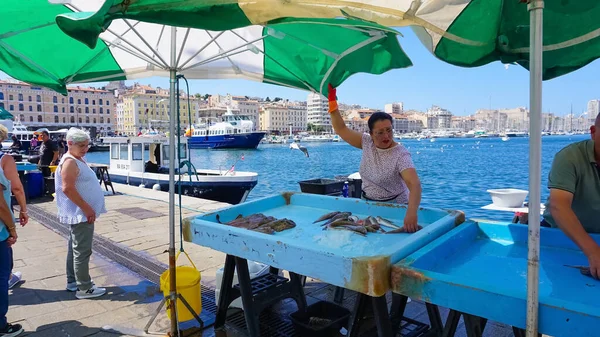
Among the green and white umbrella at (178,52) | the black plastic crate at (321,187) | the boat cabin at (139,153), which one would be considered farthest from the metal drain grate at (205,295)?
the boat cabin at (139,153)

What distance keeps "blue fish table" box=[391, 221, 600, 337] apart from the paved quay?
43.7 inches

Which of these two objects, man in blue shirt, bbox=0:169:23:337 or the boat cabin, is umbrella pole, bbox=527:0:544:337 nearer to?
man in blue shirt, bbox=0:169:23:337

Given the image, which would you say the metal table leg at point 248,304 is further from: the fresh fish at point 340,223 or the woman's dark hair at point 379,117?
the woman's dark hair at point 379,117

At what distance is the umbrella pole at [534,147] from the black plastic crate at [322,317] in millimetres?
1689

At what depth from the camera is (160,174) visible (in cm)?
1480

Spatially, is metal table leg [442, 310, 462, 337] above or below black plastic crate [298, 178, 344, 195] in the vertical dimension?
below

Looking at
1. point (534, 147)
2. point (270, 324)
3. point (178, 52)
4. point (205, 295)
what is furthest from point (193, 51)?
point (534, 147)

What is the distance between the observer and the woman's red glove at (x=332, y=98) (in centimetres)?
371

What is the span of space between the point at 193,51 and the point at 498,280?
3.25m

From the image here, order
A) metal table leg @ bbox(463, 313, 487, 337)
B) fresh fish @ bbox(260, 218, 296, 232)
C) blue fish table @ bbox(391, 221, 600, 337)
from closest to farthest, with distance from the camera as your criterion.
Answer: blue fish table @ bbox(391, 221, 600, 337)
metal table leg @ bbox(463, 313, 487, 337)
fresh fish @ bbox(260, 218, 296, 232)

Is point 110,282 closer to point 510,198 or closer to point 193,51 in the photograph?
point 193,51

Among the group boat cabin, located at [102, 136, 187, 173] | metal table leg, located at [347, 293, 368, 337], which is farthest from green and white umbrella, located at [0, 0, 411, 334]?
boat cabin, located at [102, 136, 187, 173]

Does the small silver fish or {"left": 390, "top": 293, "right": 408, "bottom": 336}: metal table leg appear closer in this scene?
the small silver fish

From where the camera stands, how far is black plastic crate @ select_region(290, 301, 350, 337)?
2.88 m
